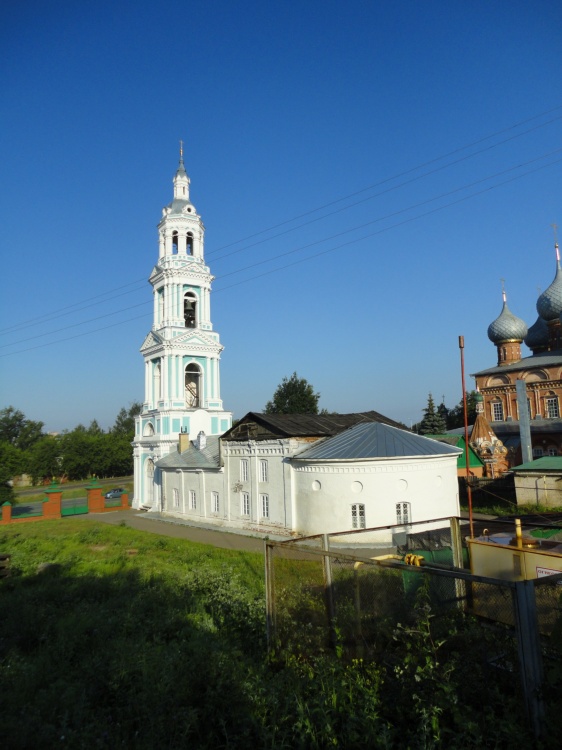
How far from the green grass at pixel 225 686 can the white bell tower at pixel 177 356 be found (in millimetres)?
22075

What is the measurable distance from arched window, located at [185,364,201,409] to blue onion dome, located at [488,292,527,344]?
1153 inches

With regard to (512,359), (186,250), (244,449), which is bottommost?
(244,449)

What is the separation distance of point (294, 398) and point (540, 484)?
122ft

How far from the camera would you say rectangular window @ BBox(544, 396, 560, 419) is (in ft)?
138

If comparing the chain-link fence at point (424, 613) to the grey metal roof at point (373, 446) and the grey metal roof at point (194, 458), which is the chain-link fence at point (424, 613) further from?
the grey metal roof at point (194, 458)

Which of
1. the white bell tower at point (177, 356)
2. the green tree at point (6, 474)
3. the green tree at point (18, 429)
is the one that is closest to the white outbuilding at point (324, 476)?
the white bell tower at point (177, 356)

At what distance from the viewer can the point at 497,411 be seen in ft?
153

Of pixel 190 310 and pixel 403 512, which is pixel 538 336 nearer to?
pixel 190 310

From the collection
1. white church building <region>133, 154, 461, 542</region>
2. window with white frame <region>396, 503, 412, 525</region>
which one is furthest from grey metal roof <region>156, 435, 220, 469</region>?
window with white frame <region>396, 503, 412, 525</region>

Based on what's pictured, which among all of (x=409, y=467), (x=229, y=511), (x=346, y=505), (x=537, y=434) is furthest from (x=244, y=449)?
(x=537, y=434)

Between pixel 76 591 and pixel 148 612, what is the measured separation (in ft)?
8.83

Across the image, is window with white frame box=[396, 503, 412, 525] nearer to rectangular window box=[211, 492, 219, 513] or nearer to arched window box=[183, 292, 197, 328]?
rectangular window box=[211, 492, 219, 513]

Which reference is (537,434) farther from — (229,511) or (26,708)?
(26,708)

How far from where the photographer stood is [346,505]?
19.5 meters
